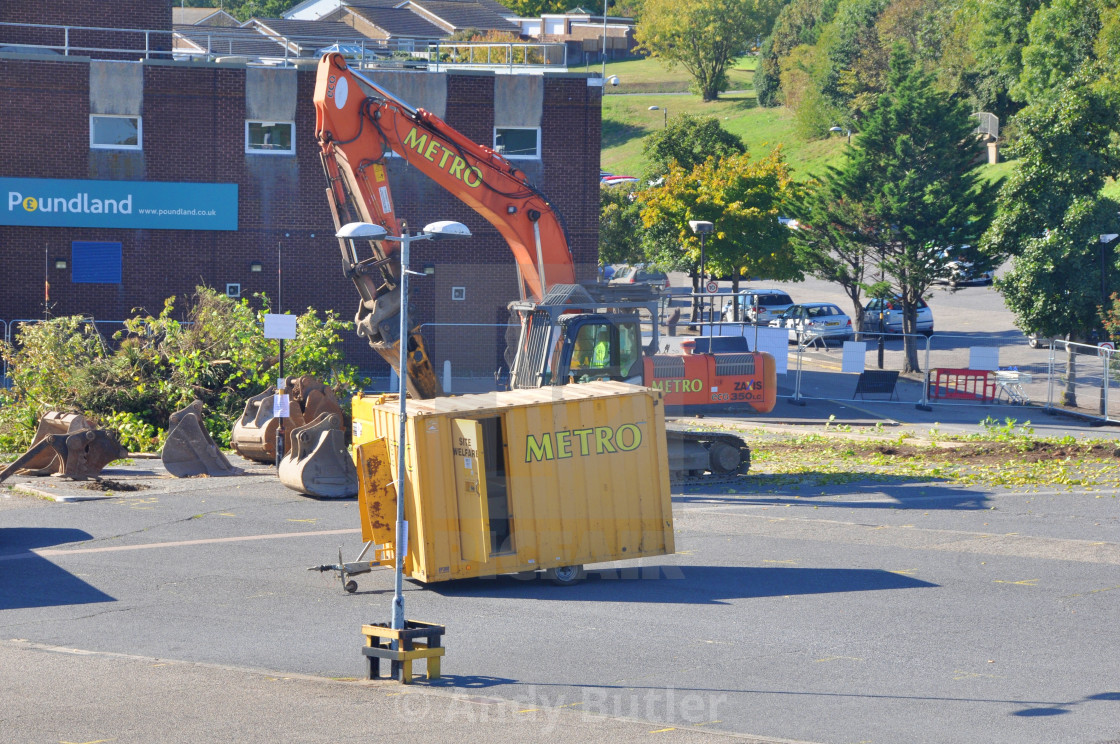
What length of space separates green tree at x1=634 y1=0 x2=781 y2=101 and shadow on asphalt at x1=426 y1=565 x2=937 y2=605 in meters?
91.8

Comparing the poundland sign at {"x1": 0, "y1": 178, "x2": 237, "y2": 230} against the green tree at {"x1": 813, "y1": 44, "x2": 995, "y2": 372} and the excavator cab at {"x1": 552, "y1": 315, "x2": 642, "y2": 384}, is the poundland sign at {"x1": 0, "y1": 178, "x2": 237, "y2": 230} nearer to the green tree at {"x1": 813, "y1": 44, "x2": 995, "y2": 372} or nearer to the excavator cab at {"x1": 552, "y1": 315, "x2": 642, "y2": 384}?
the excavator cab at {"x1": 552, "y1": 315, "x2": 642, "y2": 384}

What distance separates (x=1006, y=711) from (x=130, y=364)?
17220 mm

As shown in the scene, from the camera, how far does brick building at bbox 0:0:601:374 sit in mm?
32156

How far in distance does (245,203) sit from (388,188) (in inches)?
604

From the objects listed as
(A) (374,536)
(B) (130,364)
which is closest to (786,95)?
(B) (130,364)

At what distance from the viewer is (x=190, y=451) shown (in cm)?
1969

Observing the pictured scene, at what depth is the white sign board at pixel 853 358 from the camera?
3288cm

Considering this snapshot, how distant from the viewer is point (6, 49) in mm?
33688

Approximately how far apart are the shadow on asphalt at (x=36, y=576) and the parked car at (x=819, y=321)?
30.0m

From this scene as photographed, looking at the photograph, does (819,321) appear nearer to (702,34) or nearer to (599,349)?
(599,349)

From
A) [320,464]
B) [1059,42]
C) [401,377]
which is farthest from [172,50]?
[1059,42]

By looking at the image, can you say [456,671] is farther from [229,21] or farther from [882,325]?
[229,21]

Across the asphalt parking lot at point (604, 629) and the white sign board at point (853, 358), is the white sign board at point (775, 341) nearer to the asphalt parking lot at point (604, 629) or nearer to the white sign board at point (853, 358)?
the white sign board at point (853, 358)

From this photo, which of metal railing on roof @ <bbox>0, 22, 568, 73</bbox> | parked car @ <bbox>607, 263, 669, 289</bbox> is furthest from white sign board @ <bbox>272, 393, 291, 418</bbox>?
parked car @ <bbox>607, 263, 669, 289</bbox>
